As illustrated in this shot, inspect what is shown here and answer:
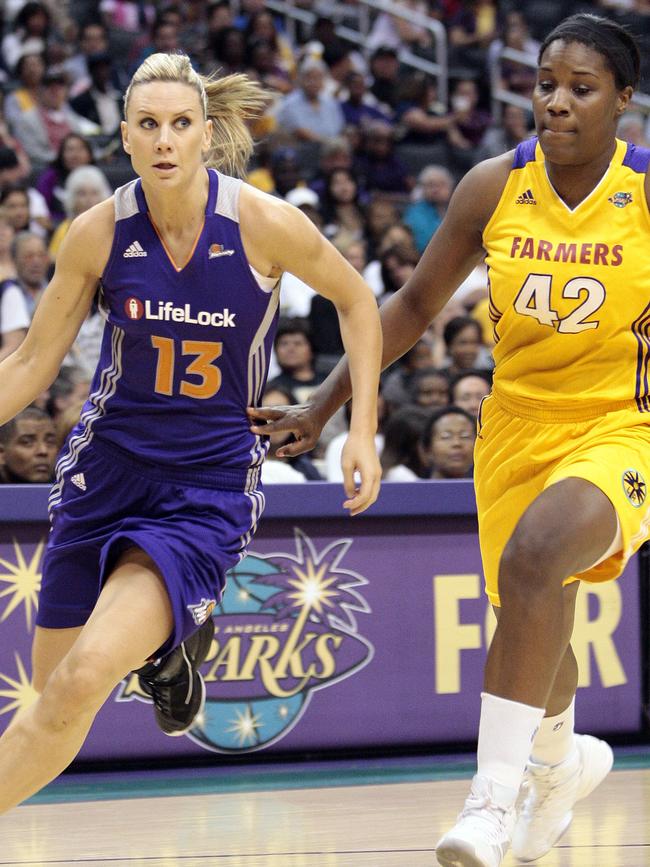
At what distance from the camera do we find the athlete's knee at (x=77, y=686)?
3223mm

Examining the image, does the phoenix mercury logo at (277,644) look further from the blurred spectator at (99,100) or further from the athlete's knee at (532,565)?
the blurred spectator at (99,100)

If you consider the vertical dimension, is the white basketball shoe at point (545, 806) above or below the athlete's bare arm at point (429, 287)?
below

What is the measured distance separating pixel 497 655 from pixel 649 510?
1.65 feet

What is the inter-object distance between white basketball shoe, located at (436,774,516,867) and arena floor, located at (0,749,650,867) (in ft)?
2.65

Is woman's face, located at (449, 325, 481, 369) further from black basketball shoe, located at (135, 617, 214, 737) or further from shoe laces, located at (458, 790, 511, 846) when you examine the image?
shoe laces, located at (458, 790, 511, 846)

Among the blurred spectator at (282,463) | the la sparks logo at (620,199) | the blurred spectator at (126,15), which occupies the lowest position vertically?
the blurred spectator at (282,463)

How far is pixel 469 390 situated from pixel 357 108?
221 inches

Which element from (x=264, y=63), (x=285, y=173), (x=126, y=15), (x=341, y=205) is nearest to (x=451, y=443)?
(x=341, y=205)

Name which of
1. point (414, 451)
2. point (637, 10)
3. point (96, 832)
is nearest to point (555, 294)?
point (96, 832)

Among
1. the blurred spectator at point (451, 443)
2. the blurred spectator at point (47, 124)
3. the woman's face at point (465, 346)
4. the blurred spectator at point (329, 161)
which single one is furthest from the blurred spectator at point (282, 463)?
the blurred spectator at point (47, 124)

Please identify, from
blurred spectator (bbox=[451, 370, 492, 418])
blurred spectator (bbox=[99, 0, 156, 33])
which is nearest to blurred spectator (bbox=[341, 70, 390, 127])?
blurred spectator (bbox=[99, 0, 156, 33])

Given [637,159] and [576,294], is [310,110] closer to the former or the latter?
[637,159]

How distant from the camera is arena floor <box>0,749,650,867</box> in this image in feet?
13.5

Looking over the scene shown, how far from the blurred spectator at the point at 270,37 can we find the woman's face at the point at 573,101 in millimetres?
8676
